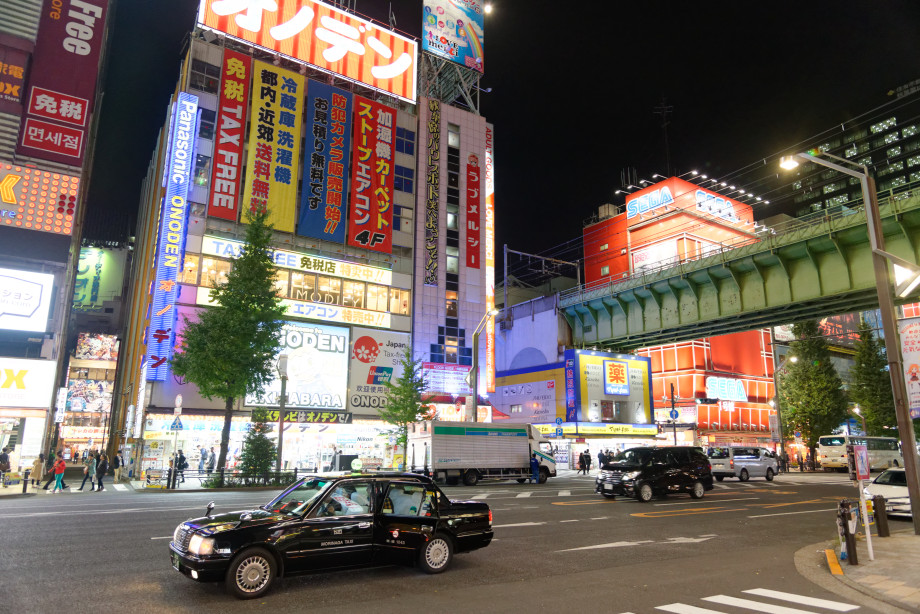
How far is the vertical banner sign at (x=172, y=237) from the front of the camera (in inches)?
1345

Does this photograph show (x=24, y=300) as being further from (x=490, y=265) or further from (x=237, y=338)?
(x=490, y=265)

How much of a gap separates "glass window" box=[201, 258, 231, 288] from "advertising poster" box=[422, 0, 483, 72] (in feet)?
92.8

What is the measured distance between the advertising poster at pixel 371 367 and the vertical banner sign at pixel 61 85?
22608 mm

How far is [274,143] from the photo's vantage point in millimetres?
40125

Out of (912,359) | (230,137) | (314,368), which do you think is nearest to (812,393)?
(314,368)

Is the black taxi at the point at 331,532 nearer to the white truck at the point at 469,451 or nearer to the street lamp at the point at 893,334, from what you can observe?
the street lamp at the point at 893,334

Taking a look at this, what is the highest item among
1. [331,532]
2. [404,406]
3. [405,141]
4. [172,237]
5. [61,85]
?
[405,141]

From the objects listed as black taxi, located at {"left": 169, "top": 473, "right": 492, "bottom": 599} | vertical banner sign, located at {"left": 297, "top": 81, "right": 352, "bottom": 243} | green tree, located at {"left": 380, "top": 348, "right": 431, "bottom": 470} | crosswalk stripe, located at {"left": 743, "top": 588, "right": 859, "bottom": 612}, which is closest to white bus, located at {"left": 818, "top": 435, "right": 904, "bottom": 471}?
green tree, located at {"left": 380, "top": 348, "right": 431, "bottom": 470}

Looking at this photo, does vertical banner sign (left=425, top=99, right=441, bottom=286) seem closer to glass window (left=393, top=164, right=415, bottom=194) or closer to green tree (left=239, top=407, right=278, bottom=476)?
glass window (left=393, top=164, right=415, bottom=194)

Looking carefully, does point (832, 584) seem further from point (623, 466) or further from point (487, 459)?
point (487, 459)

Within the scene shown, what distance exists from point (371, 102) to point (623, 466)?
35918mm

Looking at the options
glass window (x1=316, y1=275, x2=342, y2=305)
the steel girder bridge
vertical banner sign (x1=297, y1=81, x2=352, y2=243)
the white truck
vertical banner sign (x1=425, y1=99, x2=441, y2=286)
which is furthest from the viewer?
vertical banner sign (x1=425, y1=99, x2=441, y2=286)

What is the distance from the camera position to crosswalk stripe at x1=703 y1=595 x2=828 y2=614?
6938mm

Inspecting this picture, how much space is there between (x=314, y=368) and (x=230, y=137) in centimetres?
1687
